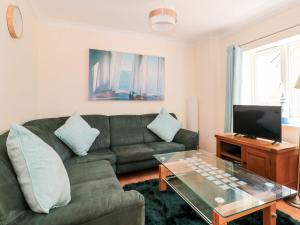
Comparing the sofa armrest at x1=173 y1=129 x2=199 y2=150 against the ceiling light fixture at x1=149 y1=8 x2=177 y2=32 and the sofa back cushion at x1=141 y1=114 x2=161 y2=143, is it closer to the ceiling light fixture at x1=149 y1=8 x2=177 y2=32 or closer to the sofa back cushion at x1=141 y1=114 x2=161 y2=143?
the sofa back cushion at x1=141 y1=114 x2=161 y2=143

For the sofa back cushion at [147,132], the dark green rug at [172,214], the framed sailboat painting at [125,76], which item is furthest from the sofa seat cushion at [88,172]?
the framed sailboat painting at [125,76]

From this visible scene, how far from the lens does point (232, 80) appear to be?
3141mm

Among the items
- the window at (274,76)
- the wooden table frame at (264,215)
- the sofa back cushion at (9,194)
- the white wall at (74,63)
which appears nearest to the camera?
the sofa back cushion at (9,194)

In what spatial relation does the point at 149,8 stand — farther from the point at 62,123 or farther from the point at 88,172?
the point at 88,172

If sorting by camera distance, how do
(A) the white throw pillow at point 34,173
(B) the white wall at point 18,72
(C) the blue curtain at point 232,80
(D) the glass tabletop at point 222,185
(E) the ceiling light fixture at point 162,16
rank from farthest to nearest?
(C) the blue curtain at point 232,80 < (E) the ceiling light fixture at point 162,16 < (B) the white wall at point 18,72 < (D) the glass tabletop at point 222,185 < (A) the white throw pillow at point 34,173

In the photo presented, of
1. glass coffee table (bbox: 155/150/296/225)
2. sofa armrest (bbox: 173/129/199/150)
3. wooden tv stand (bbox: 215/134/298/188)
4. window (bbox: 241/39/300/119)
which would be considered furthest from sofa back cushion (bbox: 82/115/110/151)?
window (bbox: 241/39/300/119)

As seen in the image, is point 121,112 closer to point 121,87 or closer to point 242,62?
point 121,87

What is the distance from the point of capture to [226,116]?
3.26 meters

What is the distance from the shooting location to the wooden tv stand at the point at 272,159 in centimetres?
206

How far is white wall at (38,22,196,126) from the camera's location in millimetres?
2863

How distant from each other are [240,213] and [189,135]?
5.93 feet

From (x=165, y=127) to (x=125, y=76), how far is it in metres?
1.19

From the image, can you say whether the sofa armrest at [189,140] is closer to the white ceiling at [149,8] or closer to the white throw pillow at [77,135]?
the white throw pillow at [77,135]

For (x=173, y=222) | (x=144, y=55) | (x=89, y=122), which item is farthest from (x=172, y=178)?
(x=144, y=55)
